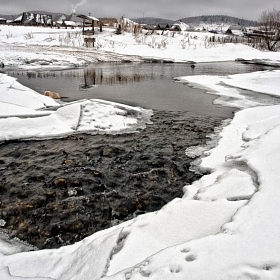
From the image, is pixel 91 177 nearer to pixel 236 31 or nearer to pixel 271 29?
pixel 271 29

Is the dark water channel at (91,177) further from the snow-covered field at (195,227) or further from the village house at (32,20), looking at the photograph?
the village house at (32,20)

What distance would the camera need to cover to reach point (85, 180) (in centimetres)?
353

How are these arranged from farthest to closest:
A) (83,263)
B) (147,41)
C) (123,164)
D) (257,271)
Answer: (147,41)
(123,164)
(83,263)
(257,271)

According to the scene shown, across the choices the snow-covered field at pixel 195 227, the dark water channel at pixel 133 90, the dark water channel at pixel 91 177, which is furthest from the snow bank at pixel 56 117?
the dark water channel at pixel 133 90

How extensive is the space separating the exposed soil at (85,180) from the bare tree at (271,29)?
2805cm

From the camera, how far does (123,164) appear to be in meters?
4.00

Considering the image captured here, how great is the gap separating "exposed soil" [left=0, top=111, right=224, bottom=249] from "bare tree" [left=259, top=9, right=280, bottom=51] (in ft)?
92.0

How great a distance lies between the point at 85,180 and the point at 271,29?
30.7 meters

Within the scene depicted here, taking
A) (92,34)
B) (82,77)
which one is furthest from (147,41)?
(82,77)

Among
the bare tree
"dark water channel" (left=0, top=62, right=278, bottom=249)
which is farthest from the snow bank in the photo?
the bare tree

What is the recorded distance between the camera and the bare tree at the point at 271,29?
2786 cm

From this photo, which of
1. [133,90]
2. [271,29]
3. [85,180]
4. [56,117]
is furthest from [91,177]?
[271,29]

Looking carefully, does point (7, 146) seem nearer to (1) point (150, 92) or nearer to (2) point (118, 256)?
(2) point (118, 256)

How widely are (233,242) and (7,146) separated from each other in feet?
12.4
